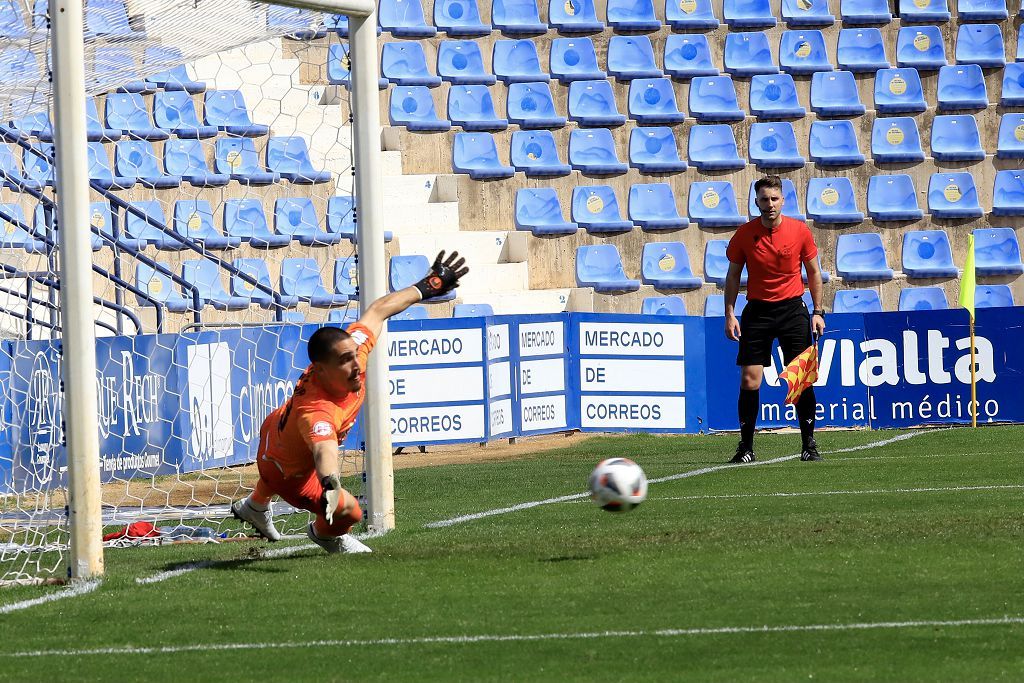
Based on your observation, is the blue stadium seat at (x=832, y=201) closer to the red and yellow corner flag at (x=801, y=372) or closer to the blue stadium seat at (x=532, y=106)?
the blue stadium seat at (x=532, y=106)

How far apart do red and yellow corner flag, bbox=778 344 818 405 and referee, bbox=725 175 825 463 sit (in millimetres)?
105

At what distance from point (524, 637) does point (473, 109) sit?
1775 cm

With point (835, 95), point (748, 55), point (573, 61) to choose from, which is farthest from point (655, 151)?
point (835, 95)

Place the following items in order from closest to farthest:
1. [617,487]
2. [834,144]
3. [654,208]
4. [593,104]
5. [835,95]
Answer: [617,487] < [654,208] < [834,144] < [593,104] < [835,95]

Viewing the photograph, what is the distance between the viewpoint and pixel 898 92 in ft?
74.4

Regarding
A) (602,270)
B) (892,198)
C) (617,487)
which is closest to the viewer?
(617,487)

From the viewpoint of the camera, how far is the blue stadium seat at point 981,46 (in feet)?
Result: 75.2

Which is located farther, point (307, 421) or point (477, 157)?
point (477, 157)

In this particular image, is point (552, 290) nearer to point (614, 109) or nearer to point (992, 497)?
point (614, 109)

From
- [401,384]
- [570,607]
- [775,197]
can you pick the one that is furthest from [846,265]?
[570,607]

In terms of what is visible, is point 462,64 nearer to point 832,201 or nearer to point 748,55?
point 748,55

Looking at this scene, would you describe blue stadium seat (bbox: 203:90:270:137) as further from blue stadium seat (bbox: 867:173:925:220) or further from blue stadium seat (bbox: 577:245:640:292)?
blue stadium seat (bbox: 867:173:925:220)

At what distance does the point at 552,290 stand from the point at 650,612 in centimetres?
1539

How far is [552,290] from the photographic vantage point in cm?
2059
